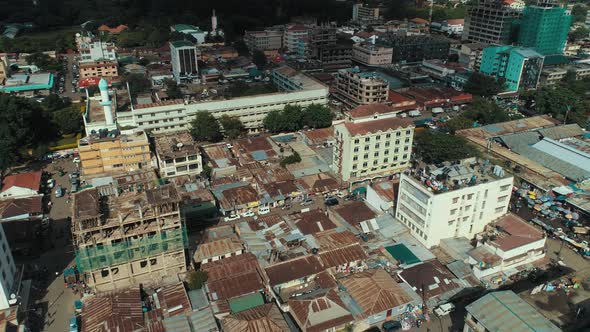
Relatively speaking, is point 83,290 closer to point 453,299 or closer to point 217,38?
point 453,299

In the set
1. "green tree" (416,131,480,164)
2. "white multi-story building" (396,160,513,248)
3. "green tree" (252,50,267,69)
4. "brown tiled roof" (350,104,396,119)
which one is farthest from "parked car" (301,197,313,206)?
"green tree" (252,50,267,69)

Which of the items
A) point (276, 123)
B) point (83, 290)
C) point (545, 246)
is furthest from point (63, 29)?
point (545, 246)

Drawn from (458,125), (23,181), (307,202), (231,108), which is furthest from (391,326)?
(23,181)

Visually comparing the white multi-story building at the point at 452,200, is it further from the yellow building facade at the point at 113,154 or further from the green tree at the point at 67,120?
the green tree at the point at 67,120

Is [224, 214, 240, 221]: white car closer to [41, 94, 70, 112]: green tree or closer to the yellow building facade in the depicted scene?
the yellow building facade

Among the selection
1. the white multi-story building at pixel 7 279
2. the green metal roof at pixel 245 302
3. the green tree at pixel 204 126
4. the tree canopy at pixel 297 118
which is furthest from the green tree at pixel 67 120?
the green metal roof at pixel 245 302

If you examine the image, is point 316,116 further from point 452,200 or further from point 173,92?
point 452,200
